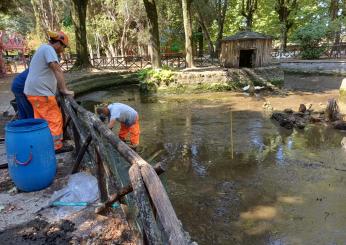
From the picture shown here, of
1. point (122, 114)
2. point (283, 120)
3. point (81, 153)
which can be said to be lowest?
point (283, 120)

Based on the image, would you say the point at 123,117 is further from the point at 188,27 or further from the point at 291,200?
the point at 188,27

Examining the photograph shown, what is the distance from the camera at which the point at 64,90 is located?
201 inches

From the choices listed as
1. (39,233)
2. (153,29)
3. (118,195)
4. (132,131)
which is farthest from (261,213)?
(153,29)

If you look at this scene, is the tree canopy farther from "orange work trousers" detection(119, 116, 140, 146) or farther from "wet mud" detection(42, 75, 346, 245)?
"orange work trousers" detection(119, 116, 140, 146)

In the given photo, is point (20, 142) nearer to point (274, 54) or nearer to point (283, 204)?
point (283, 204)

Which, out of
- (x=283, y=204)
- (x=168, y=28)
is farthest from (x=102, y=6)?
(x=283, y=204)

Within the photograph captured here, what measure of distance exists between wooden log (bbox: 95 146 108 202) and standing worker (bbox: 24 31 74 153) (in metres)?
1.52

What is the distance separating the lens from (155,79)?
17.5m

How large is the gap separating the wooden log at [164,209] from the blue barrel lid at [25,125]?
1.98 m

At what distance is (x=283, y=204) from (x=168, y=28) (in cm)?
2869

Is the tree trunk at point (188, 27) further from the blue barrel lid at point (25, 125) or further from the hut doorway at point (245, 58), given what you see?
the blue barrel lid at point (25, 125)

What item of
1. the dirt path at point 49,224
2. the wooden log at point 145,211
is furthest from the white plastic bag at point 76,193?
the wooden log at point 145,211

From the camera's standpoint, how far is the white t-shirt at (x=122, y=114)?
6.18m

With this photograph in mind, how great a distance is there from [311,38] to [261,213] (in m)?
24.8
